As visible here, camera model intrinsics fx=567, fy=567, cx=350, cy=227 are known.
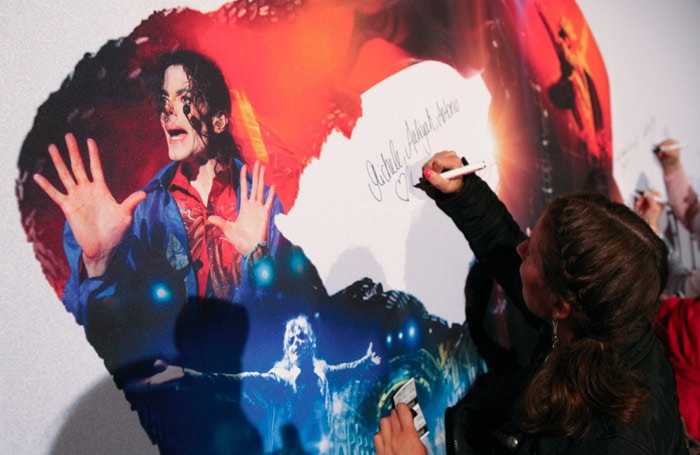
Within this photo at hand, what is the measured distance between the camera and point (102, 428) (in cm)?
56

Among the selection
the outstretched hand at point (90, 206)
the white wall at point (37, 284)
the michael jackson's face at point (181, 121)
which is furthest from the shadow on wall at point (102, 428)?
the michael jackson's face at point (181, 121)

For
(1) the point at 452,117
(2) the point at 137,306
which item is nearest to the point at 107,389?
(2) the point at 137,306

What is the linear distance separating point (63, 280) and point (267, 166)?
0.29 m

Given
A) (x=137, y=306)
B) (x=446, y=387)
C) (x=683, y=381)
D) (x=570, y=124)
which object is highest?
(x=137, y=306)

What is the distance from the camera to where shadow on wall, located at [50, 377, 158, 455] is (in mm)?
541

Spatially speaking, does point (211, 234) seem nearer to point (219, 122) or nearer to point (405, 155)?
point (219, 122)

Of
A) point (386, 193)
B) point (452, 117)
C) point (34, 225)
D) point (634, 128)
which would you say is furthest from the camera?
point (634, 128)

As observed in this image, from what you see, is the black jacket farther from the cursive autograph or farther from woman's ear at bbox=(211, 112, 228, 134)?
woman's ear at bbox=(211, 112, 228, 134)

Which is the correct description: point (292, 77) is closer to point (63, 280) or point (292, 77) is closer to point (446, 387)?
point (63, 280)

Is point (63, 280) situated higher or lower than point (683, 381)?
higher

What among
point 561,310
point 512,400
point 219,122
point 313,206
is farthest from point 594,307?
point 219,122

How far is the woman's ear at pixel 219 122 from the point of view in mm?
692

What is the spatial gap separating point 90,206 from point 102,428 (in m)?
0.22

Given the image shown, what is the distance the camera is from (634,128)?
66.8 inches
